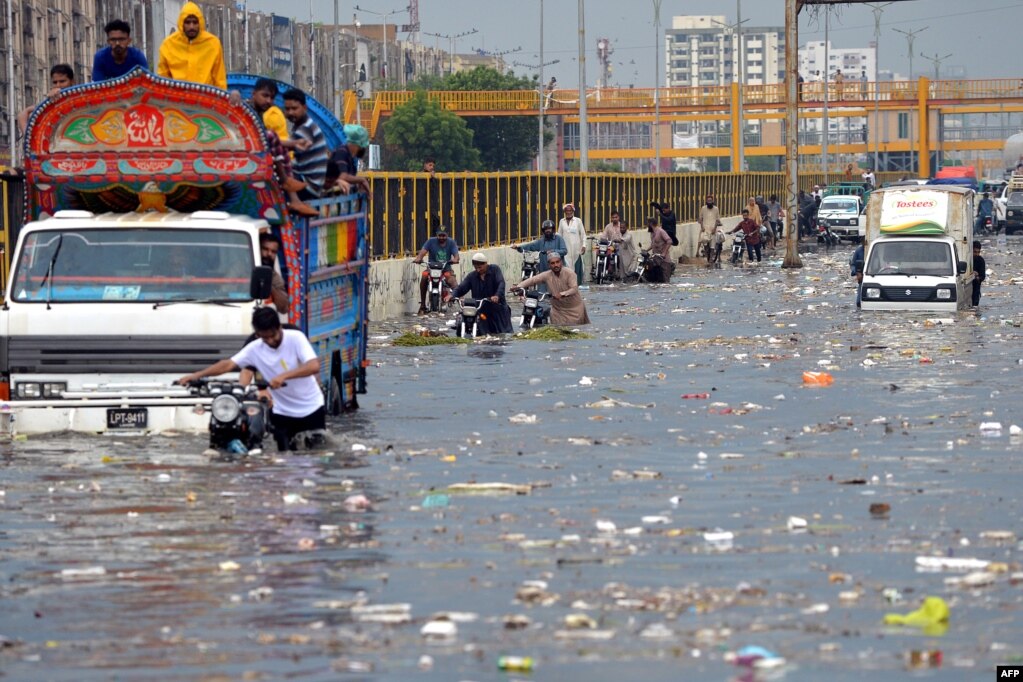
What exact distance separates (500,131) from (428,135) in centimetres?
1297

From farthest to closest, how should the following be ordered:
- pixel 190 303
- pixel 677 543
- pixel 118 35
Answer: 1. pixel 118 35
2. pixel 190 303
3. pixel 677 543

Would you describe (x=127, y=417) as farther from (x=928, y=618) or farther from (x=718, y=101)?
(x=718, y=101)

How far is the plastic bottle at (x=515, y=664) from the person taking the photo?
7773 mm

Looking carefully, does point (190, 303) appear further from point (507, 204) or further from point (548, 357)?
point (507, 204)

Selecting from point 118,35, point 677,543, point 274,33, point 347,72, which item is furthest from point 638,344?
point 347,72

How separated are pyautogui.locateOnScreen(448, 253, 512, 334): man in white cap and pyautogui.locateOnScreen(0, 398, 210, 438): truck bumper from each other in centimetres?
1040

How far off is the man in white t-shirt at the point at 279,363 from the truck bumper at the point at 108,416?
2.02 feet

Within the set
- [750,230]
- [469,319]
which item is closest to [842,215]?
[750,230]

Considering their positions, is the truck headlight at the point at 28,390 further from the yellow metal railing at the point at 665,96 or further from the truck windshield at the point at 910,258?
the yellow metal railing at the point at 665,96

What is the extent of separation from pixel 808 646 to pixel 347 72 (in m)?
147

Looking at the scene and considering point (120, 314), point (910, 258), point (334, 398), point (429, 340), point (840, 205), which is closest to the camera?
point (120, 314)

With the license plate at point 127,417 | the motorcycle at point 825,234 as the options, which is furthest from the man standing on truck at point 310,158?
the motorcycle at point 825,234

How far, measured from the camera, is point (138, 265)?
49.0 feet

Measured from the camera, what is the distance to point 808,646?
8148 mm
